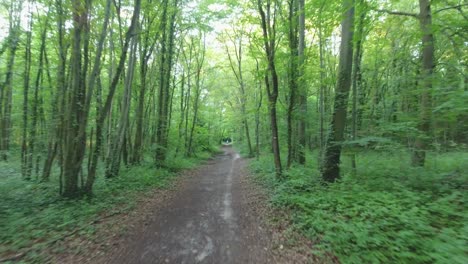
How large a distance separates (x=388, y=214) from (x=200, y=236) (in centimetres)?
370

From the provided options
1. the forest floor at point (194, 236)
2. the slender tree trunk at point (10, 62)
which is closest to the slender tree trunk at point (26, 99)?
the slender tree trunk at point (10, 62)

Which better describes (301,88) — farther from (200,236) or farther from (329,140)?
(200,236)

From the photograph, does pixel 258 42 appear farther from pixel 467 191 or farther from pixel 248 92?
pixel 248 92

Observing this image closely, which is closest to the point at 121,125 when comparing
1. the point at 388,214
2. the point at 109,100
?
the point at 109,100

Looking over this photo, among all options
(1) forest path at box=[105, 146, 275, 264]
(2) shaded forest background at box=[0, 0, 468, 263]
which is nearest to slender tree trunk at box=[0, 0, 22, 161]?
(2) shaded forest background at box=[0, 0, 468, 263]

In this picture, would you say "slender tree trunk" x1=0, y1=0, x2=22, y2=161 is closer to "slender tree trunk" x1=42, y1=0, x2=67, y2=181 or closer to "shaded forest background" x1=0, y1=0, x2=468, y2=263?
"shaded forest background" x1=0, y1=0, x2=468, y2=263

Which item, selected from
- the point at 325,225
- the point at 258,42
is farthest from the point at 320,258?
the point at 258,42

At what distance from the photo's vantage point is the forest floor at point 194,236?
423 cm

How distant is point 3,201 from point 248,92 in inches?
842

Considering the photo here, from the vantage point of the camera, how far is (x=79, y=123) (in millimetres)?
7086

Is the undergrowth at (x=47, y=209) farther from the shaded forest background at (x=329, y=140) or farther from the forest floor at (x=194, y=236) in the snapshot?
the forest floor at (x=194, y=236)

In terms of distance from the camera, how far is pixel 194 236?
16.8 feet

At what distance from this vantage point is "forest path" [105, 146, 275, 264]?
14.0ft

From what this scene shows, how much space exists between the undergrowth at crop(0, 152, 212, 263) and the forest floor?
0.51m
